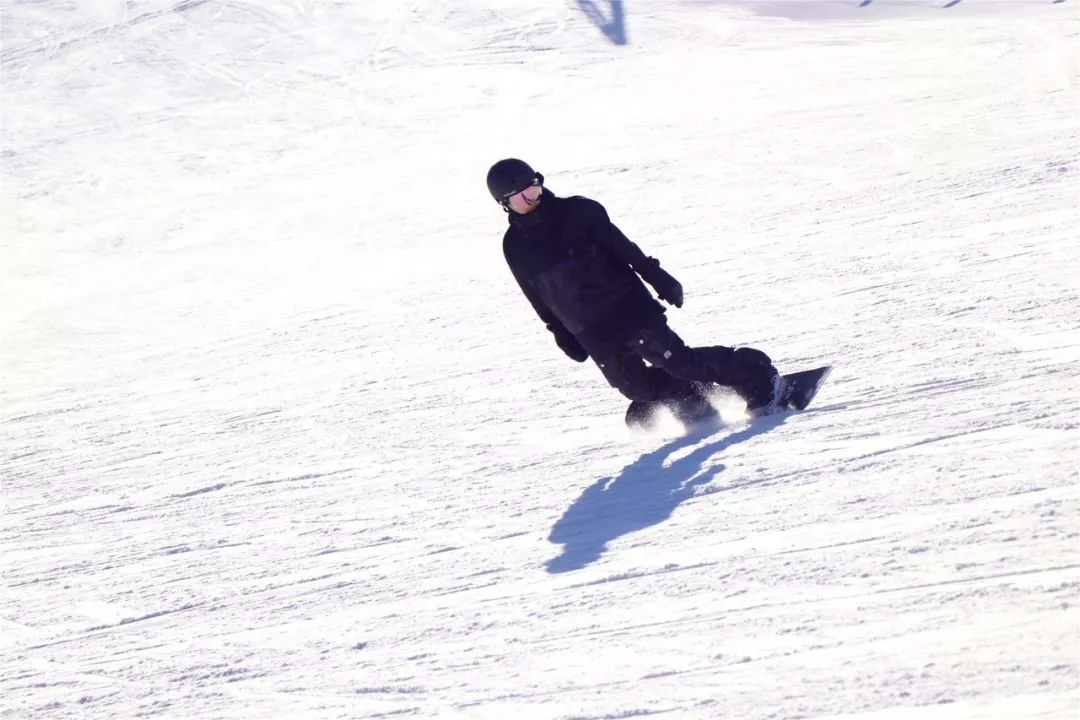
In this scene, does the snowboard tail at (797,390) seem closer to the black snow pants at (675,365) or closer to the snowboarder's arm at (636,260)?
the black snow pants at (675,365)

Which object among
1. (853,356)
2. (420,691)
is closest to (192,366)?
(853,356)

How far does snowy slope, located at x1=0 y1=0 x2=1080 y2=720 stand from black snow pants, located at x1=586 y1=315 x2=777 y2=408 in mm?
217

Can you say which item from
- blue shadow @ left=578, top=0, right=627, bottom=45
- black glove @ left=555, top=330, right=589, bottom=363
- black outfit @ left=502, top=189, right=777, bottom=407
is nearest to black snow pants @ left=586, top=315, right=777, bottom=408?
black outfit @ left=502, top=189, right=777, bottom=407

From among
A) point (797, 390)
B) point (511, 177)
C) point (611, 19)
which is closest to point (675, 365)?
point (797, 390)

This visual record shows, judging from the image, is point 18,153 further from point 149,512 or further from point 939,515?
point 939,515

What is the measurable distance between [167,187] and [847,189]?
851 cm

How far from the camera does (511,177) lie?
523 cm

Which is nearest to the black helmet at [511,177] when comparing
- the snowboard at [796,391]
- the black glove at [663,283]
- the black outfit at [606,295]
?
the black outfit at [606,295]

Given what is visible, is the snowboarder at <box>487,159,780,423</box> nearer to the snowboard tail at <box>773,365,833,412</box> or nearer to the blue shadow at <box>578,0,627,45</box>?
the snowboard tail at <box>773,365,833,412</box>

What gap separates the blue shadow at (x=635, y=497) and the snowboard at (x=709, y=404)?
0.32 feet

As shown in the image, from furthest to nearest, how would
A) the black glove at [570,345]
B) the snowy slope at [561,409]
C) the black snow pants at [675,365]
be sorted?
the black glove at [570,345], the black snow pants at [675,365], the snowy slope at [561,409]

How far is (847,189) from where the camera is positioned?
32.4 ft

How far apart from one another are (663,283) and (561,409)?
52.5 inches

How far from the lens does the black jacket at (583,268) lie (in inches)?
213
